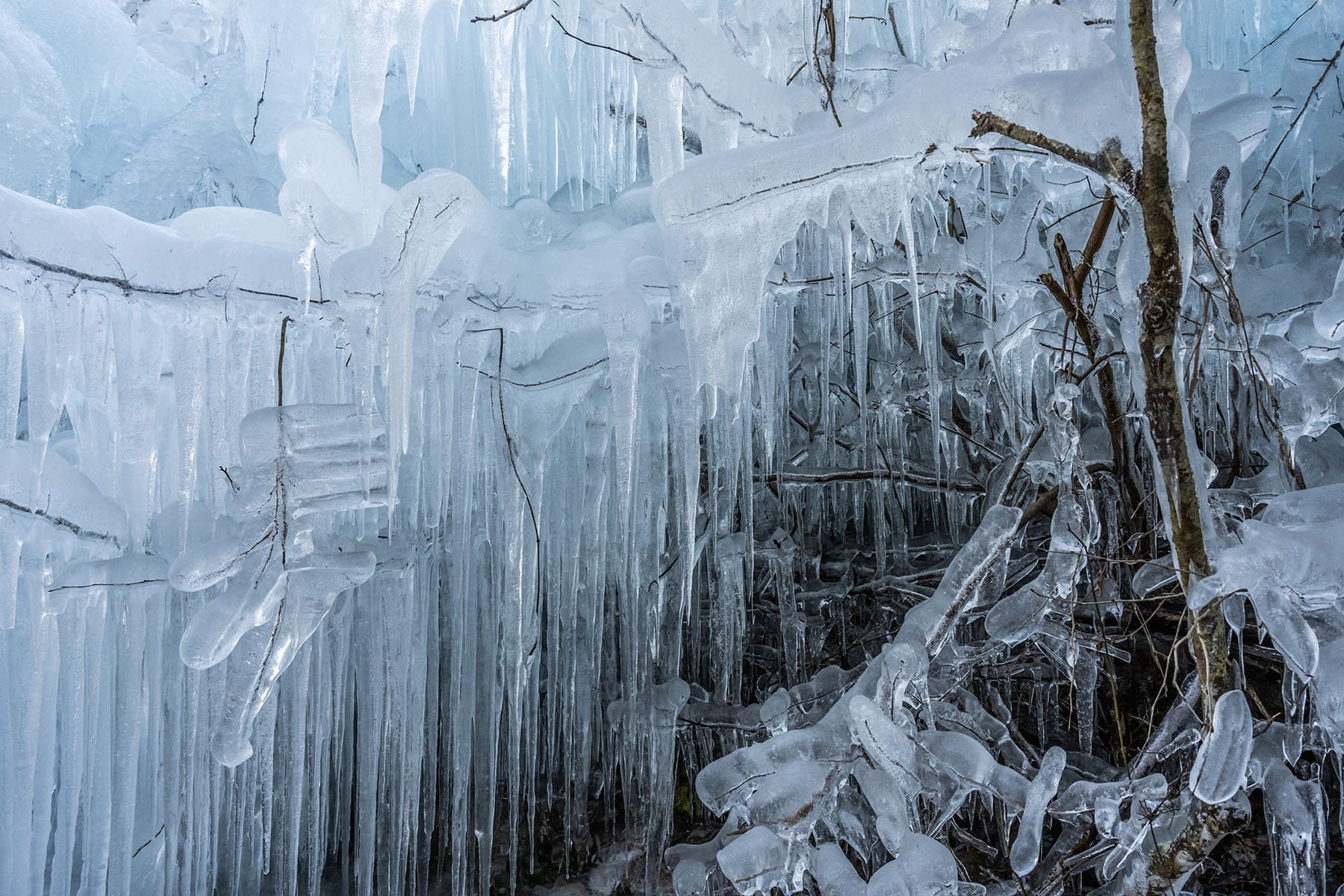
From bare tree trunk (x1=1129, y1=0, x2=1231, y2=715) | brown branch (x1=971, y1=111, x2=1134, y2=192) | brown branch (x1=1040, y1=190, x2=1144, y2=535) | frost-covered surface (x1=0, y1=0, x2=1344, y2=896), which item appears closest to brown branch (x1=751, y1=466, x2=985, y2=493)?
frost-covered surface (x1=0, y1=0, x2=1344, y2=896)

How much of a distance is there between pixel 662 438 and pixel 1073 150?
5.41 feet

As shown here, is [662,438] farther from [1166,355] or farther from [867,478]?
[1166,355]

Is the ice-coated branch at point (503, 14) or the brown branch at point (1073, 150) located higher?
the ice-coated branch at point (503, 14)

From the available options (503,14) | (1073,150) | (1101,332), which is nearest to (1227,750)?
(1101,332)

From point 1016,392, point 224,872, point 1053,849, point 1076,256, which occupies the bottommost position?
point 224,872

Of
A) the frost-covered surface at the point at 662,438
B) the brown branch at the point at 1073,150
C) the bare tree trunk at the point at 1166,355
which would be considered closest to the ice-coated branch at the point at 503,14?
the frost-covered surface at the point at 662,438

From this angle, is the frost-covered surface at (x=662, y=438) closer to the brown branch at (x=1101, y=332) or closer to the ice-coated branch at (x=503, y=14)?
the brown branch at (x=1101, y=332)

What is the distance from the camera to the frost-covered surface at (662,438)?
77.2 inches

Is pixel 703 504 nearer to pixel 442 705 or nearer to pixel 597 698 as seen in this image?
pixel 597 698

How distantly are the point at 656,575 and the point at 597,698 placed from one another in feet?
2.55

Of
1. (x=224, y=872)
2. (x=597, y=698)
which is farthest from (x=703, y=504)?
(x=224, y=872)

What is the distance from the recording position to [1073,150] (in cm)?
A: 164

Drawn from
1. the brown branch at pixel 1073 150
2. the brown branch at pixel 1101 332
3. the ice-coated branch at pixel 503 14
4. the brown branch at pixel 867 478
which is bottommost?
the brown branch at pixel 867 478

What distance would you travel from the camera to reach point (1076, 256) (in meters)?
2.61
